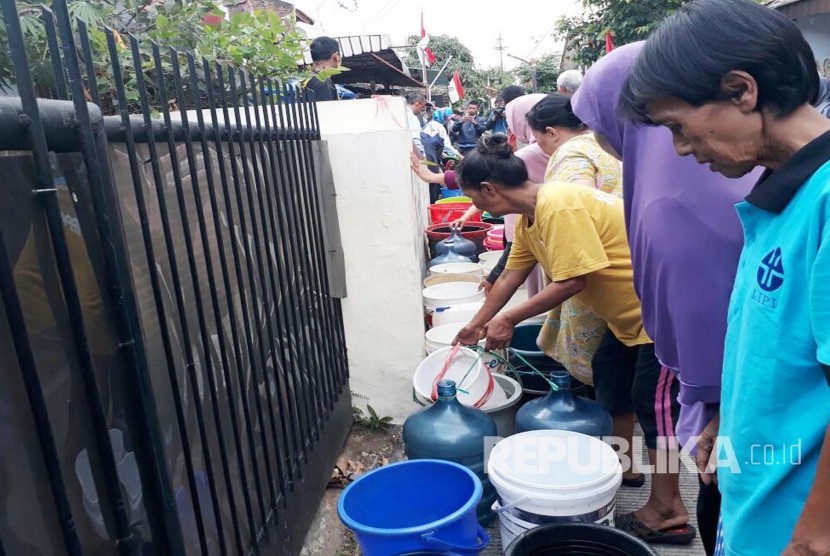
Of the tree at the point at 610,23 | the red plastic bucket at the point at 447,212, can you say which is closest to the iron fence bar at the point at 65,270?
the red plastic bucket at the point at 447,212

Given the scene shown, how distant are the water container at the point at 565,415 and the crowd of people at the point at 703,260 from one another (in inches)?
6.3

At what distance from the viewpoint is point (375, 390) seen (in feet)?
12.3

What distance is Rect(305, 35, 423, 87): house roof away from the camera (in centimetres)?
1035

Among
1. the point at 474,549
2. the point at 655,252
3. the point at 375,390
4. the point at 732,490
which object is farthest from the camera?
the point at 375,390

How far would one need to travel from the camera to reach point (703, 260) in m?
1.74

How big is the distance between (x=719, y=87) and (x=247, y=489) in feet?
6.19

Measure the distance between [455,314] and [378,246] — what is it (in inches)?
34.2

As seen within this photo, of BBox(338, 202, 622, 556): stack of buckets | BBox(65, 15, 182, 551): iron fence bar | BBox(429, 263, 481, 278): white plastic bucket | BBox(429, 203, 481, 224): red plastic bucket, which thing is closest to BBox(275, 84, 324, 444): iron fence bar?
BBox(338, 202, 622, 556): stack of buckets

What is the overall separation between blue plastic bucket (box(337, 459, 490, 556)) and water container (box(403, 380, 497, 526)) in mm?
251

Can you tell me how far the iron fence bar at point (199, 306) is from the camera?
1703 millimetres

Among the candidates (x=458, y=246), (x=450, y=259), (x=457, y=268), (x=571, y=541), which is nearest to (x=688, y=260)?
(x=571, y=541)

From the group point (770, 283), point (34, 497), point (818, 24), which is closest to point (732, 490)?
point (770, 283)

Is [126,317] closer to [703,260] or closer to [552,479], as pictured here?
[703,260]

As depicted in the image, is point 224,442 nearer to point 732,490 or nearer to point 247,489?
point 247,489
